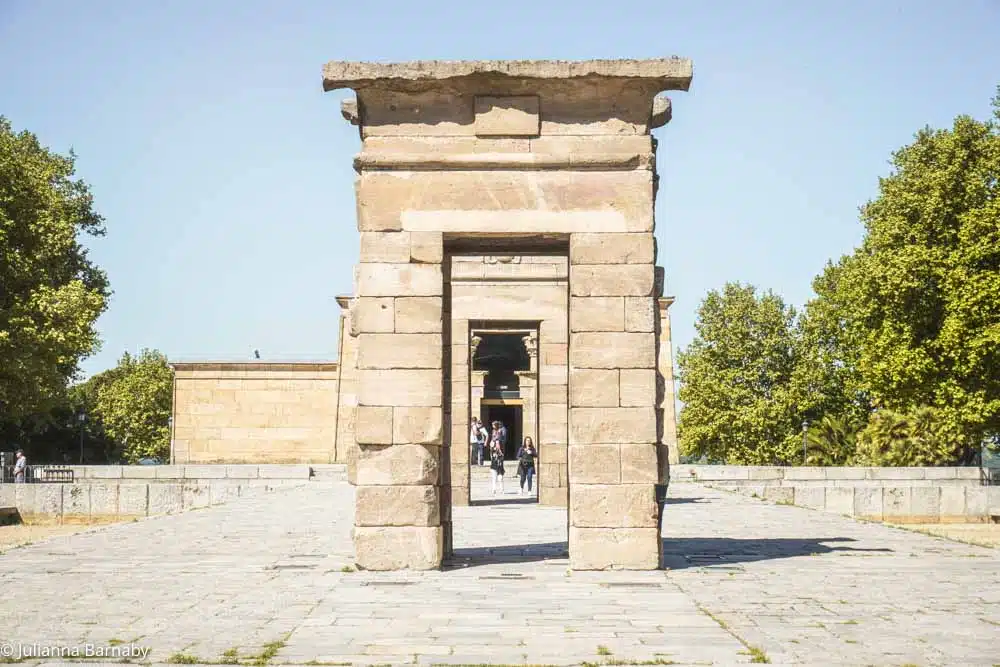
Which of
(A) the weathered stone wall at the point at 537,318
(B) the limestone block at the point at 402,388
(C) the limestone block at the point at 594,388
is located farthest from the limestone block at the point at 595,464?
(A) the weathered stone wall at the point at 537,318

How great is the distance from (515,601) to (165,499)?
1738cm

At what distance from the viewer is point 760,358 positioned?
160 feet

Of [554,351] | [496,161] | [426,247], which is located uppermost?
[496,161]

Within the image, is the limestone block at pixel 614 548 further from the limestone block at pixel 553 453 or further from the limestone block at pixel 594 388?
the limestone block at pixel 553 453

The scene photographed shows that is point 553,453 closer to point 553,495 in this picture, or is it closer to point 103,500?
point 553,495

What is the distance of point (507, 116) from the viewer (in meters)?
11.9

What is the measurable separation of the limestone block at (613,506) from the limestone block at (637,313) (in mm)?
1635

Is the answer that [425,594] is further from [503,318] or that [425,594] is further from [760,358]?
[760,358]

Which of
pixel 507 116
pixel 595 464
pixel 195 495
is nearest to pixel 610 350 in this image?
pixel 595 464

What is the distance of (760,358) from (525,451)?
84.4ft

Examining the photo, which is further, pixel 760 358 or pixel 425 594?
pixel 760 358

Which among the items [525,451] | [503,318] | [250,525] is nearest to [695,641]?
[250,525]

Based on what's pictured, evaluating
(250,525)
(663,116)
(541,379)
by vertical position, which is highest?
(663,116)

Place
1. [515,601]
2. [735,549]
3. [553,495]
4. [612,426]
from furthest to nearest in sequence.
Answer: [553,495] < [735,549] < [612,426] < [515,601]
